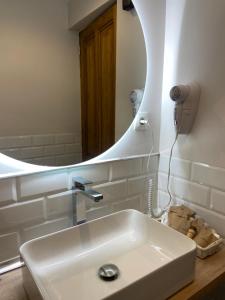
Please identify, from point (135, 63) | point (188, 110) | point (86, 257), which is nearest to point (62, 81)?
point (135, 63)

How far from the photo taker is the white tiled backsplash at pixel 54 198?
0.80 metres

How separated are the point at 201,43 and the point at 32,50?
2.00 feet

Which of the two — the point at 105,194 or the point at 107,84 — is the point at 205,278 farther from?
the point at 107,84

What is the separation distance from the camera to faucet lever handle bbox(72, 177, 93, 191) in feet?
2.86

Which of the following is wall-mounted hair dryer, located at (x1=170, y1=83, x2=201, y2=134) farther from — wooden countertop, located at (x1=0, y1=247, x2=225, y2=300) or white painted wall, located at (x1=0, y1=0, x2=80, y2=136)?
wooden countertop, located at (x1=0, y1=247, x2=225, y2=300)

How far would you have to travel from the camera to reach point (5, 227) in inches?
31.3

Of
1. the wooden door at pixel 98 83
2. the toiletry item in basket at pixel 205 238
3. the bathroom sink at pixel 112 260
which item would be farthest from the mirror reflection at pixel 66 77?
the toiletry item in basket at pixel 205 238

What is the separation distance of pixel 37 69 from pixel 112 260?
2.25ft

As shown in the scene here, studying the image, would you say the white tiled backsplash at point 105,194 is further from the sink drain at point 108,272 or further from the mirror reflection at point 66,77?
the sink drain at point 108,272

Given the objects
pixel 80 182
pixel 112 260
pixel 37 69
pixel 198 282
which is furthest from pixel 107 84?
pixel 198 282

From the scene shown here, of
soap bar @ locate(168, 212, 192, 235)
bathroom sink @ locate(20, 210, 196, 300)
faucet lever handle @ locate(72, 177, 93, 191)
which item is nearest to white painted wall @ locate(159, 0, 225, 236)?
soap bar @ locate(168, 212, 192, 235)

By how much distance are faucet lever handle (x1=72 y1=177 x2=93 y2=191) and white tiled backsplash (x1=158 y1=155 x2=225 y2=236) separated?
0.41 meters

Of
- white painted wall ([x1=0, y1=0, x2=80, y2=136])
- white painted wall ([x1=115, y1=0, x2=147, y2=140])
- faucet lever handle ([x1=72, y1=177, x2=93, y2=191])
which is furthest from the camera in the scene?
white painted wall ([x1=115, y1=0, x2=147, y2=140])

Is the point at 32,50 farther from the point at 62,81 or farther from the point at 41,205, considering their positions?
the point at 41,205
